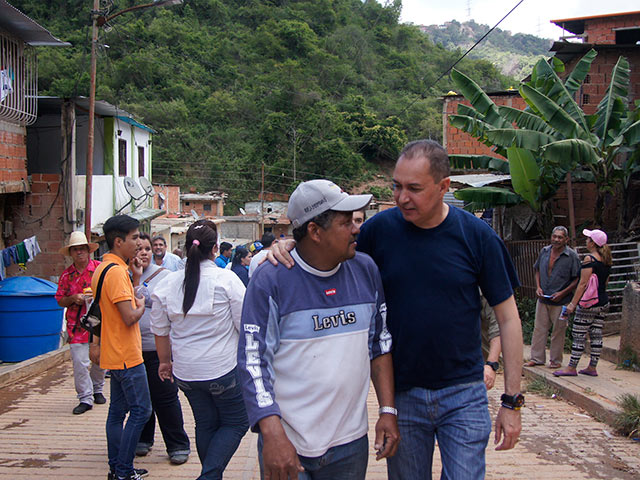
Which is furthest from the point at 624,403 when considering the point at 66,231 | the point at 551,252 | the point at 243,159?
the point at 243,159

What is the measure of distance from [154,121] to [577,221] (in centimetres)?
3944

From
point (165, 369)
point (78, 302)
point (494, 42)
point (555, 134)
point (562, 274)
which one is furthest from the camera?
point (494, 42)

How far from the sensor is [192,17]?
6209cm

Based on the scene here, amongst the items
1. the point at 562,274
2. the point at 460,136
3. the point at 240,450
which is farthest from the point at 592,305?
the point at 460,136

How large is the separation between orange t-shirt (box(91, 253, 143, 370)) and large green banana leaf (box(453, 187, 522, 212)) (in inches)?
348

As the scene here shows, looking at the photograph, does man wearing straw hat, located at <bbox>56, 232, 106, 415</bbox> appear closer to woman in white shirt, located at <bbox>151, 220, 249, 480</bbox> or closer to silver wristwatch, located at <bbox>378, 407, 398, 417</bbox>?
woman in white shirt, located at <bbox>151, 220, 249, 480</bbox>

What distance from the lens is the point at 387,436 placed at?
2.70 m

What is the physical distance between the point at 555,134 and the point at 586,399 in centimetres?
641

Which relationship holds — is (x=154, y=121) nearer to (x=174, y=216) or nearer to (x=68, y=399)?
(x=174, y=216)

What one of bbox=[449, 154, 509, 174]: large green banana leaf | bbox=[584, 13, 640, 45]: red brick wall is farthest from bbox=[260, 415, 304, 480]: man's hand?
bbox=[584, 13, 640, 45]: red brick wall

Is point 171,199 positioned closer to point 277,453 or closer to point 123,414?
point 123,414

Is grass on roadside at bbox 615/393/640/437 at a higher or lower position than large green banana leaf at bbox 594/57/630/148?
lower

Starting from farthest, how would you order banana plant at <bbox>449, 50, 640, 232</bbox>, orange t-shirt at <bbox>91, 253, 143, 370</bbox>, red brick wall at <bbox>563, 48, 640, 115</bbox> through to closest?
1. red brick wall at <bbox>563, 48, 640, 115</bbox>
2. banana plant at <bbox>449, 50, 640, 232</bbox>
3. orange t-shirt at <bbox>91, 253, 143, 370</bbox>

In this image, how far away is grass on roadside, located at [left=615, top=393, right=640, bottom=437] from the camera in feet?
18.1
